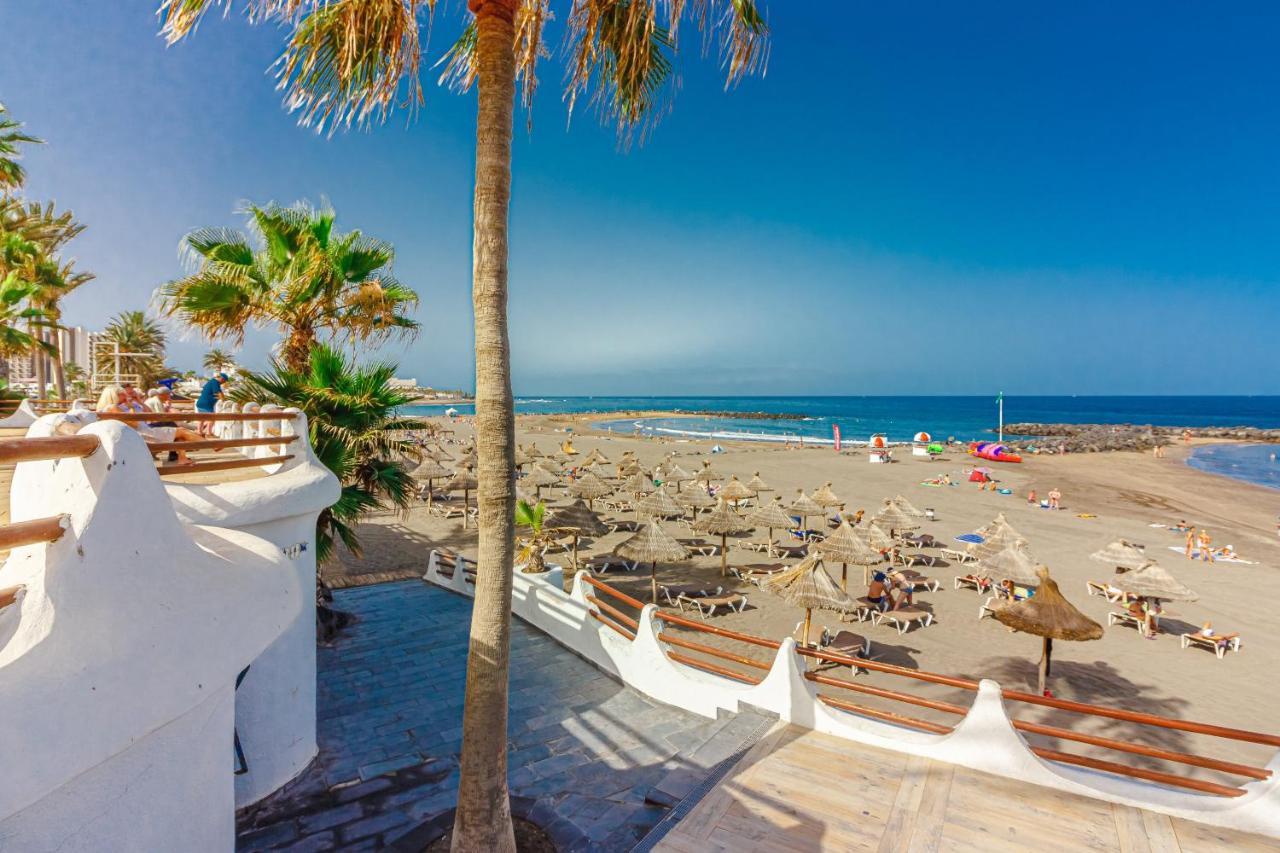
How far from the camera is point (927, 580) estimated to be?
16234 millimetres

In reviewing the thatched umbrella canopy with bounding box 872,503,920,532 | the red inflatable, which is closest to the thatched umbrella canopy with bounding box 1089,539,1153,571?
the thatched umbrella canopy with bounding box 872,503,920,532

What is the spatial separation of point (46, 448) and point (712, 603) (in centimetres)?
1303

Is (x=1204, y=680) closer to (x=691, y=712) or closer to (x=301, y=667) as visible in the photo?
(x=691, y=712)

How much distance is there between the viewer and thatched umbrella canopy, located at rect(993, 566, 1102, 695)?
9.38m

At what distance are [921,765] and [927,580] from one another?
12.1 m

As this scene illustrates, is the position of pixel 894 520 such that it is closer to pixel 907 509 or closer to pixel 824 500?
pixel 907 509

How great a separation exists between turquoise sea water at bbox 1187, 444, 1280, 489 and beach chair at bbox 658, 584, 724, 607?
45.7 m

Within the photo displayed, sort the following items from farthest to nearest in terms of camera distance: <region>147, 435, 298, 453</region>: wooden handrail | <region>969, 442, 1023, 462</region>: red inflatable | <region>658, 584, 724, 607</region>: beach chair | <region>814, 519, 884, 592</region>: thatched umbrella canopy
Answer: <region>969, 442, 1023, 462</region>: red inflatable, <region>658, 584, 724, 607</region>: beach chair, <region>814, 519, 884, 592</region>: thatched umbrella canopy, <region>147, 435, 298, 453</region>: wooden handrail

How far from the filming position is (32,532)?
1923 millimetres

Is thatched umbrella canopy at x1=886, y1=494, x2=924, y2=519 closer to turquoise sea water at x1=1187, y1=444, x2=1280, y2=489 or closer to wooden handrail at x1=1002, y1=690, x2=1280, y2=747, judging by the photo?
wooden handrail at x1=1002, y1=690, x2=1280, y2=747

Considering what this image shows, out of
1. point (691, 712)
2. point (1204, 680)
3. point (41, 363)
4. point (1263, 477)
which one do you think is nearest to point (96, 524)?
point (691, 712)

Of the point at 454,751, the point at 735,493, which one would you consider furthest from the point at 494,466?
the point at 735,493

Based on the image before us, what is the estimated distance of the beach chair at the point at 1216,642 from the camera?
12.1 metres

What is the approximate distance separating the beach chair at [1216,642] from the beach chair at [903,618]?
5.30 meters
